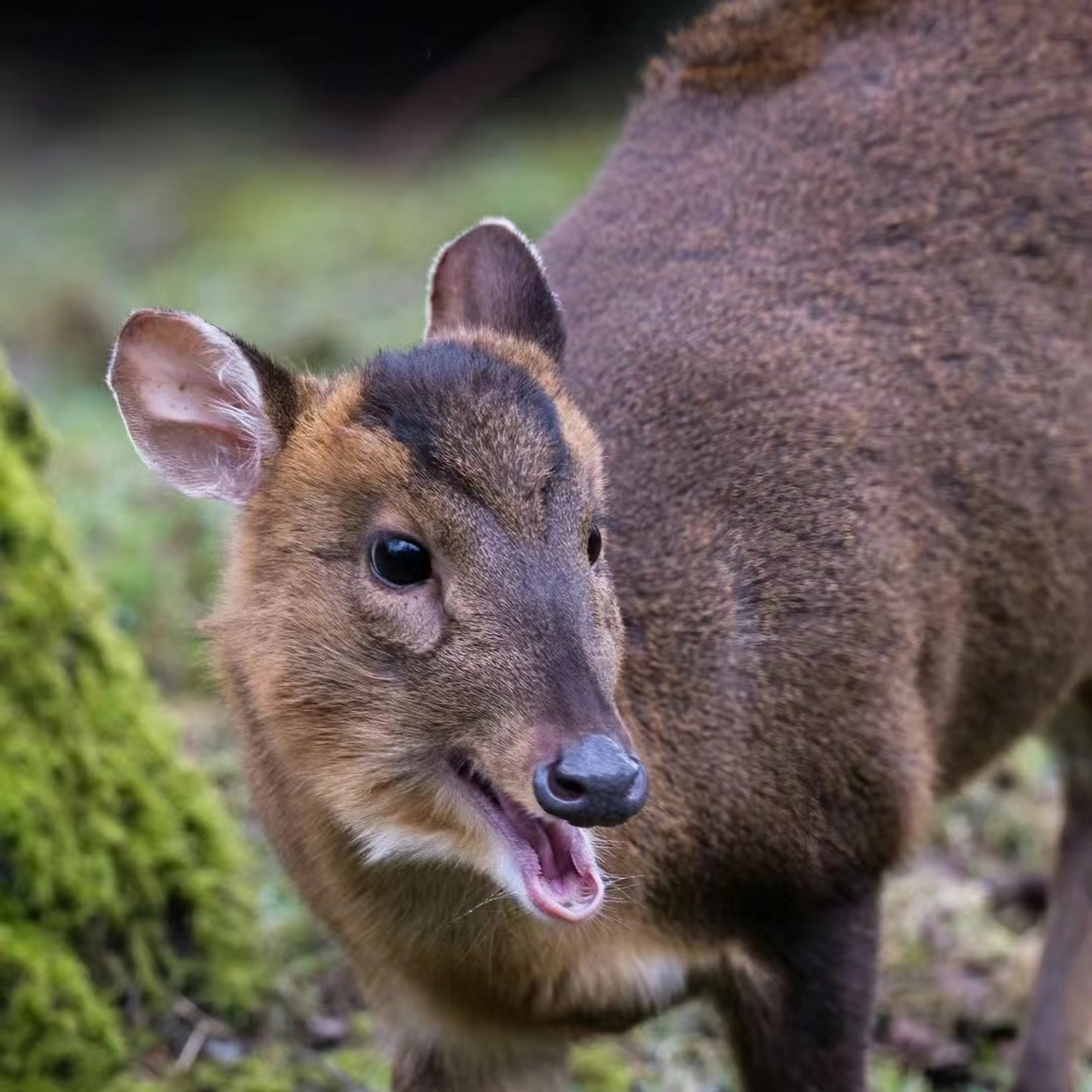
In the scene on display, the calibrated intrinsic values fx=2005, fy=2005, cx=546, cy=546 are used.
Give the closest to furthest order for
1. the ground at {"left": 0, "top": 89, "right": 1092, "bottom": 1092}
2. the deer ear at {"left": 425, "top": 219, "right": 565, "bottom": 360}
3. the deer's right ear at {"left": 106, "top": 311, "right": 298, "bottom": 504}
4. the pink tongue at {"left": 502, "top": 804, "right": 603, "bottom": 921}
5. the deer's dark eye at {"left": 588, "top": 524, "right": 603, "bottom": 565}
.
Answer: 1. the pink tongue at {"left": 502, "top": 804, "right": 603, "bottom": 921}
2. the deer's dark eye at {"left": 588, "top": 524, "right": 603, "bottom": 565}
3. the deer's right ear at {"left": 106, "top": 311, "right": 298, "bottom": 504}
4. the deer ear at {"left": 425, "top": 219, "right": 565, "bottom": 360}
5. the ground at {"left": 0, "top": 89, "right": 1092, "bottom": 1092}

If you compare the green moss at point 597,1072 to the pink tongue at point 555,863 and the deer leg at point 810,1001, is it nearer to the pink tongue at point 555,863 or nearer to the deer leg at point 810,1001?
the deer leg at point 810,1001


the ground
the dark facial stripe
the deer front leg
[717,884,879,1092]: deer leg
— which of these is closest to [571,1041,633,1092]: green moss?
the ground

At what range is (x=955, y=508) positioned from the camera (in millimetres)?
4723

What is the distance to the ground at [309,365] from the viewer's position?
547 cm

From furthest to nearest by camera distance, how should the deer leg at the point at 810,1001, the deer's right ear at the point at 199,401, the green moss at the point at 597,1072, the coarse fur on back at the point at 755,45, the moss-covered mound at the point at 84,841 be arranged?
1. the green moss at the point at 597,1072
2. the coarse fur on back at the point at 755,45
3. the moss-covered mound at the point at 84,841
4. the deer leg at the point at 810,1001
5. the deer's right ear at the point at 199,401

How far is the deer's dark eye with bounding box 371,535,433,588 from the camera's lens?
141 inches

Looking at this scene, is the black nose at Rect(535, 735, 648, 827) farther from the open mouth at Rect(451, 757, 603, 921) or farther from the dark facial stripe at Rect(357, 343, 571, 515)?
the dark facial stripe at Rect(357, 343, 571, 515)

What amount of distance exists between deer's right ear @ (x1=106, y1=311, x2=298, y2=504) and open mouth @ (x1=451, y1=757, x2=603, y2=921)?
0.83 m

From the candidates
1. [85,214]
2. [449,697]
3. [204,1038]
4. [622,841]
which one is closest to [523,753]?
[449,697]

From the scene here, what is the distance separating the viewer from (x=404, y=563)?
11.8ft

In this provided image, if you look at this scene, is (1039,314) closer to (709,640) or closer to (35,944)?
(709,640)

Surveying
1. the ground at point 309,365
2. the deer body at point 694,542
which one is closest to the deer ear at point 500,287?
the deer body at point 694,542

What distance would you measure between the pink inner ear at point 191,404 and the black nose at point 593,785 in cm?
102

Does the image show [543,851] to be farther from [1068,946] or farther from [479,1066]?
[1068,946]
